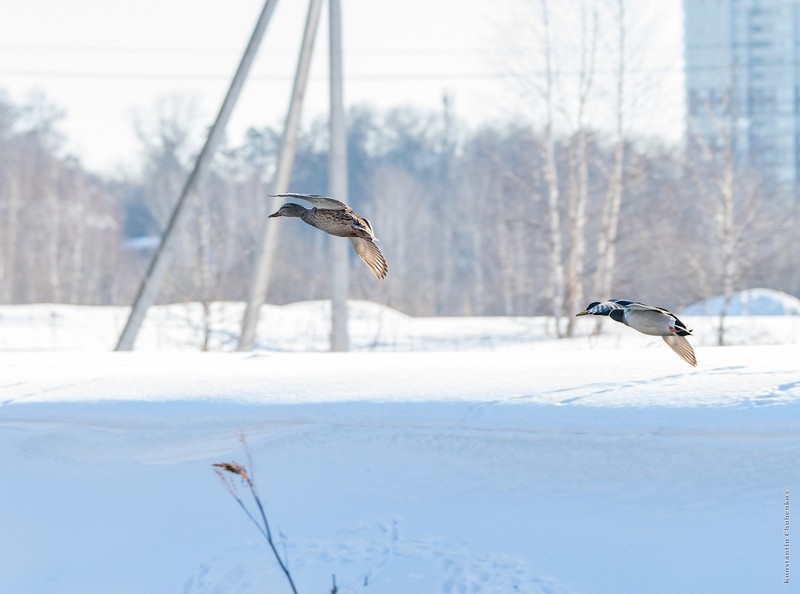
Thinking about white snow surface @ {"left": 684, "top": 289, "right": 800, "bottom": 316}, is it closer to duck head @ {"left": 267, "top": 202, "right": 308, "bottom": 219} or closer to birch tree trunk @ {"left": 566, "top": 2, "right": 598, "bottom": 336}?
birch tree trunk @ {"left": 566, "top": 2, "right": 598, "bottom": 336}

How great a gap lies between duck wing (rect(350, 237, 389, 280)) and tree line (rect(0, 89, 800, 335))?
21.4ft

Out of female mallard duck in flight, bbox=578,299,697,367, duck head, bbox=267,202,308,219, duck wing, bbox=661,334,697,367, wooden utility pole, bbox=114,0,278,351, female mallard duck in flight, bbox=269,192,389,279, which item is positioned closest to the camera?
female mallard duck in flight, bbox=269,192,389,279

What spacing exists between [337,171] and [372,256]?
7.10 meters

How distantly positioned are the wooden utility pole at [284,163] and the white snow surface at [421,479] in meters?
4.80

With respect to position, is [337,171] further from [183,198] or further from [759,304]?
[759,304]

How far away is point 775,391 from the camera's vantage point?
14.7ft

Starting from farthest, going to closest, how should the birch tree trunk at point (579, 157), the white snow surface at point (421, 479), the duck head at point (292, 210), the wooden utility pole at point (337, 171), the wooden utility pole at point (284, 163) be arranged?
the birch tree trunk at point (579, 157) → the wooden utility pole at point (337, 171) → the wooden utility pole at point (284, 163) → the white snow surface at point (421, 479) → the duck head at point (292, 210)

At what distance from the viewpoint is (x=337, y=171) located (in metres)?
10.3

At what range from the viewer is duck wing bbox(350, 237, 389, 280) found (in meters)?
3.19

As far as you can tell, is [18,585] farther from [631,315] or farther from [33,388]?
[631,315]

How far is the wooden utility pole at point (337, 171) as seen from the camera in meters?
10.3
